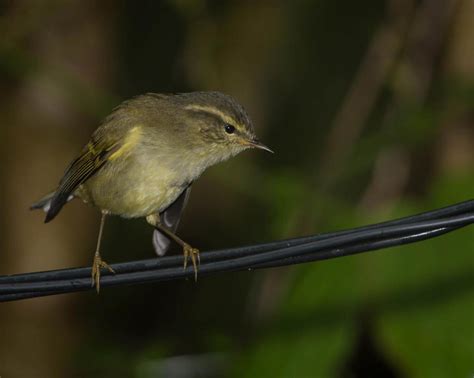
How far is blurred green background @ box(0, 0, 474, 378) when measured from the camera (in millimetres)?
5262

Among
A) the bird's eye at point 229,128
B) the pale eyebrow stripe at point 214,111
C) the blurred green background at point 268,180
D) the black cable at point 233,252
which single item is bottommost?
the blurred green background at point 268,180

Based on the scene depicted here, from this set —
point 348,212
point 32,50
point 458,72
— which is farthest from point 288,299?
point 32,50

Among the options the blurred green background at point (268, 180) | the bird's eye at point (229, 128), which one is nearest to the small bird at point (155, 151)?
the bird's eye at point (229, 128)

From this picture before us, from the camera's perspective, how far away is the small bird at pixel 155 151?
5379 mm

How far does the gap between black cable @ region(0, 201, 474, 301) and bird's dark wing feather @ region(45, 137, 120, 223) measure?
79.1 inches

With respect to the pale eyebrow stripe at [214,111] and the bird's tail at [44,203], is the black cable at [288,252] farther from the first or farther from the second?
the bird's tail at [44,203]

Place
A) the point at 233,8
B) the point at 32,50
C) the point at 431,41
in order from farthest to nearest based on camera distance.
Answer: the point at 233,8 < the point at 32,50 < the point at 431,41

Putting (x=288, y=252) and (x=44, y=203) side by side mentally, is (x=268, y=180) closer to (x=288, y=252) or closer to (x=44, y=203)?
(x=44, y=203)

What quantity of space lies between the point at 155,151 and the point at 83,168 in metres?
0.55

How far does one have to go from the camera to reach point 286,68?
37.0ft

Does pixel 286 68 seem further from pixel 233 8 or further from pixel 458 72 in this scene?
pixel 458 72

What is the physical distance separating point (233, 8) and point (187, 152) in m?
5.19

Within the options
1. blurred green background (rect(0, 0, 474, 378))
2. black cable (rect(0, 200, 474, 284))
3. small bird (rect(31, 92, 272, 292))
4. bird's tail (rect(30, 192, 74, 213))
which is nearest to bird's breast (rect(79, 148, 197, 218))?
small bird (rect(31, 92, 272, 292))

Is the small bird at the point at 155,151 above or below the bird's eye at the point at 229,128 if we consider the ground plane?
below
